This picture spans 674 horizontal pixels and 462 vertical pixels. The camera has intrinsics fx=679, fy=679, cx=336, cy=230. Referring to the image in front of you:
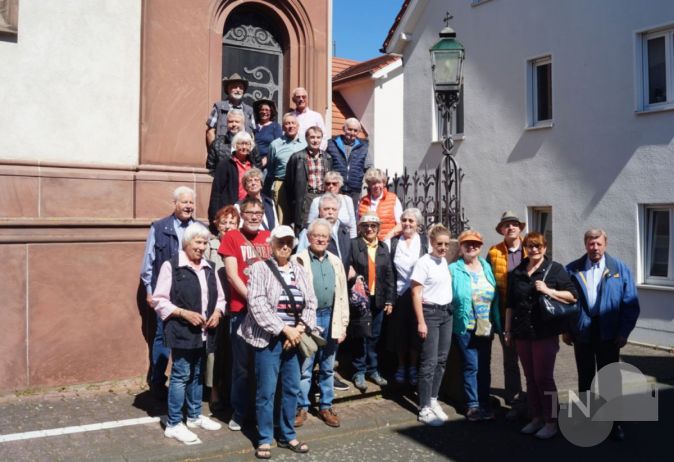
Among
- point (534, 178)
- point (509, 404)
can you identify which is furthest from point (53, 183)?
point (534, 178)

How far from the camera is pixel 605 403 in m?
6.63

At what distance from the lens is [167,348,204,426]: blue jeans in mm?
5246

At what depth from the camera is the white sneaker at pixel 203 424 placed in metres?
5.55

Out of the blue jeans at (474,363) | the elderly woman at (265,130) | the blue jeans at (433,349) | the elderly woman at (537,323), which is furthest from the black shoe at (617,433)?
the elderly woman at (265,130)

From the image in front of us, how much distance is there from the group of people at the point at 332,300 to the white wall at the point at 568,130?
5869 mm

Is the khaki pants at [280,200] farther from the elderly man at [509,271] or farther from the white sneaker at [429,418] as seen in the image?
the white sneaker at [429,418]

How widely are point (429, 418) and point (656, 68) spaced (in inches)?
326

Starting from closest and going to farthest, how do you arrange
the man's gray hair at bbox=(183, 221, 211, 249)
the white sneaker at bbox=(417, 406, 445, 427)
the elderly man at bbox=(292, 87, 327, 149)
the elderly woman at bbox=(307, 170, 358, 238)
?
the man's gray hair at bbox=(183, 221, 211, 249)
the white sneaker at bbox=(417, 406, 445, 427)
the elderly woman at bbox=(307, 170, 358, 238)
the elderly man at bbox=(292, 87, 327, 149)

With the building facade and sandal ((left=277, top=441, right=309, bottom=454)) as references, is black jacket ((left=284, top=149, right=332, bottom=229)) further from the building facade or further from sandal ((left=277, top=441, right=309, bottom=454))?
sandal ((left=277, top=441, right=309, bottom=454))

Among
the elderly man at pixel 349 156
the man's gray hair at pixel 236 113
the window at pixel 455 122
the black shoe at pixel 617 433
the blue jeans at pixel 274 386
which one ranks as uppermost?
the window at pixel 455 122

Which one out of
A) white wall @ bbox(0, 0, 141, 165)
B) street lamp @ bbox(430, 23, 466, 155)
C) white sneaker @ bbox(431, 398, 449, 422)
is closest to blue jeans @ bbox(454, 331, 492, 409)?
white sneaker @ bbox(431, 398, 449, 422)

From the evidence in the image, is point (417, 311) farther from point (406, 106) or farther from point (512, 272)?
point (406, 106)

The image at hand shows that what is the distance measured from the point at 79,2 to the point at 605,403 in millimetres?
6614

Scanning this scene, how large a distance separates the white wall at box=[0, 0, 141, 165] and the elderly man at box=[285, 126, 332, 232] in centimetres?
176
